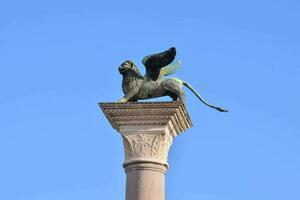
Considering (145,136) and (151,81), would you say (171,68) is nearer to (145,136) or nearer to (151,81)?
(151,81)

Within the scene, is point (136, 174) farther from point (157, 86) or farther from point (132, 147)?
point (157, 86)

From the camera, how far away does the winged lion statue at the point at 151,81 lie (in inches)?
562

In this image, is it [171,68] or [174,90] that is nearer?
[174,90]

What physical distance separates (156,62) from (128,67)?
578 mm

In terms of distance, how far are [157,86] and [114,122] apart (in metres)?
1.24

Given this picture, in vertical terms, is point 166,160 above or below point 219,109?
below

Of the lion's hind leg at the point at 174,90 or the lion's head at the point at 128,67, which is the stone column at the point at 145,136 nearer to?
the lion's hind leg at the point at 174,90

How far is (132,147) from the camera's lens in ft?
44.8

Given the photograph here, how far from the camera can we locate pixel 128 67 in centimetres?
1462

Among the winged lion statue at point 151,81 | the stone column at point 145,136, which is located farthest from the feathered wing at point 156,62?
the stone column at point 145,136

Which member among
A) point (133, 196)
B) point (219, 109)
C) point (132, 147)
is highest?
point (219, 109)

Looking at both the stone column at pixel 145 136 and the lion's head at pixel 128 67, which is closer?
the stone column at pixel 145 136

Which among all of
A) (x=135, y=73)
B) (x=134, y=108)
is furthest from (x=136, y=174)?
(x=135, y=73)

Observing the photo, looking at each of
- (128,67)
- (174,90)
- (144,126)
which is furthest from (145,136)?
(128,67)
